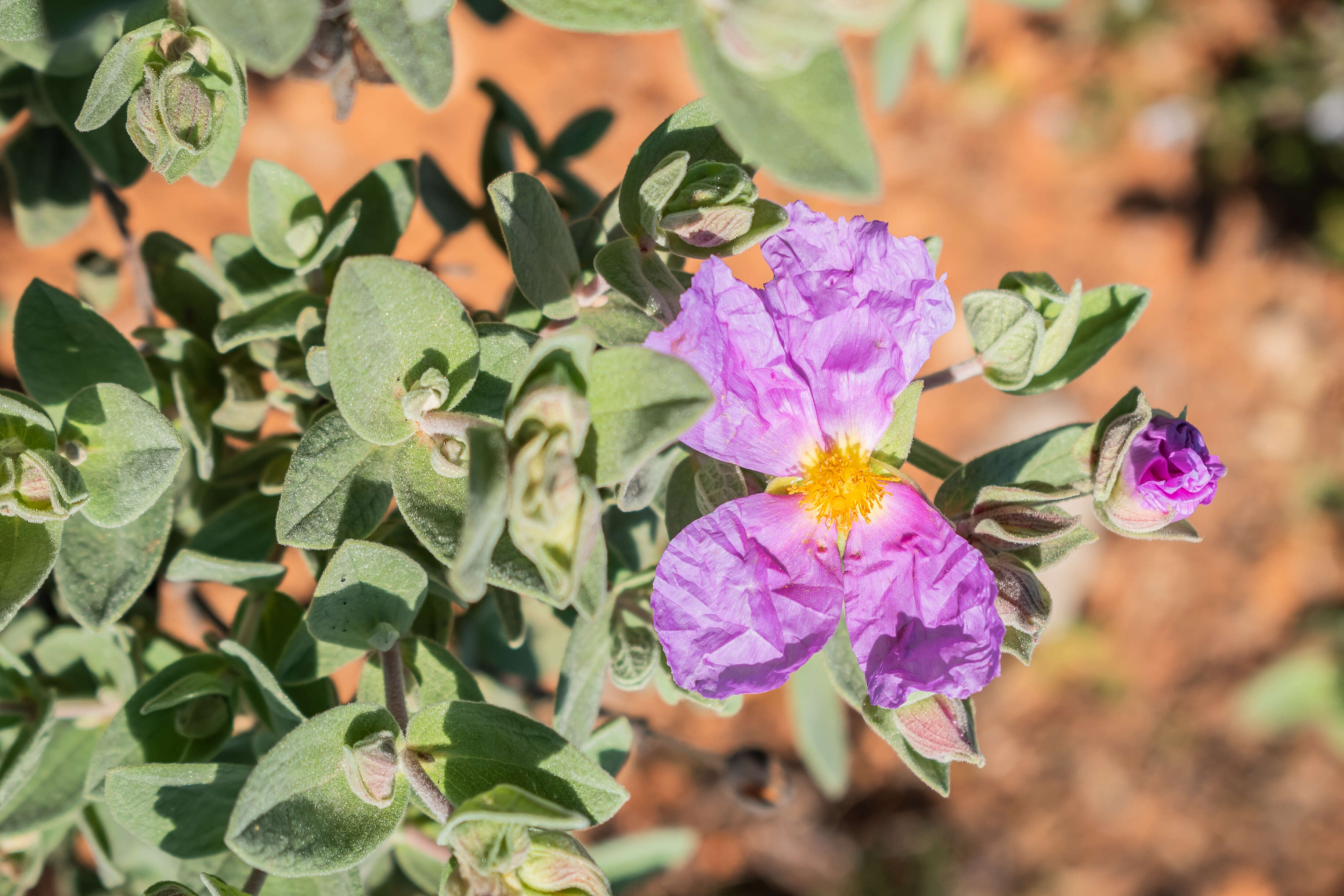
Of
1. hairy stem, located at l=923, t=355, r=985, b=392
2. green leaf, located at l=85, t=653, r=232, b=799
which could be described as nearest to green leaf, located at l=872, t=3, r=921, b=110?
hairy stem, located at l=923, t=355, r=985, b=392

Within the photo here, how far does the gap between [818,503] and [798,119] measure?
55cm

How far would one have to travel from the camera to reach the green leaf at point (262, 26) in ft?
2.80

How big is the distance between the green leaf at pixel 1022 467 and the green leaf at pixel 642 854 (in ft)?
4.61

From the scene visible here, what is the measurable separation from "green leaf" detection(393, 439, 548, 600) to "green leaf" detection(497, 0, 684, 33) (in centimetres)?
51

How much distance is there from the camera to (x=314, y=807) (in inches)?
45.8

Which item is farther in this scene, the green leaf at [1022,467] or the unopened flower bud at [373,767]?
the green leaf at [1022,467]

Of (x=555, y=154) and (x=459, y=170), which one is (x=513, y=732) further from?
(x=459, y=170)

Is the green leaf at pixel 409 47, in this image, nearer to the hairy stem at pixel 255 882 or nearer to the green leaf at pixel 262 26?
the green leaf at pixel 262 26

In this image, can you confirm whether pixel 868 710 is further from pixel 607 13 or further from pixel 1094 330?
pixel 607 13

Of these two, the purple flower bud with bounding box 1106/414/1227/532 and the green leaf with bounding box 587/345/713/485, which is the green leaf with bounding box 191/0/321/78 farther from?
the purple flower bud with bounding box 1106/414/1227/532

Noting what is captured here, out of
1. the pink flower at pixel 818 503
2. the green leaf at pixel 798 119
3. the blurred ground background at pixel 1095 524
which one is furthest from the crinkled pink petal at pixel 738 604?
the blurred ground background at pixel 1095 524

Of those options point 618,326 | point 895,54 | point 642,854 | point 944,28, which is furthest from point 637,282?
point 642,854

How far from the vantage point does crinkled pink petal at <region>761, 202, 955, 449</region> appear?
4.17 feet

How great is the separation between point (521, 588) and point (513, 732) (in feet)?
0.73
